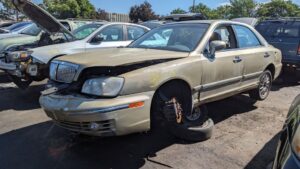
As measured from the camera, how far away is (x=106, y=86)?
341 centimetres

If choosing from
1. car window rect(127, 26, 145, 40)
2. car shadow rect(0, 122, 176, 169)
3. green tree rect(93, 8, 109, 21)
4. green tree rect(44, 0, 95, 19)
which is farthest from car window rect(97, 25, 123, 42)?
green tree rect(93, 8, 109, 21)

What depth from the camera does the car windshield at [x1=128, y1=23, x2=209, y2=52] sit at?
15.0 ft

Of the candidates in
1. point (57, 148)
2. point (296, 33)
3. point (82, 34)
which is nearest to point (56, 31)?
point (82, 34)

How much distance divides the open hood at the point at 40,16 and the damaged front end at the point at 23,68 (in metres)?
0.76

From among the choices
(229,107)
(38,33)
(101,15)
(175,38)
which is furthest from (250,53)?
(101,15)

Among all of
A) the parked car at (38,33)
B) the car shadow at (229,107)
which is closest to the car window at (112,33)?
the parked car at (38,33)

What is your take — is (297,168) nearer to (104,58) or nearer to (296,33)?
(104,58)

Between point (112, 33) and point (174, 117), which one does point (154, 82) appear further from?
point (112, 33)

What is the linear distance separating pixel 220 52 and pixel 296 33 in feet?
15.6

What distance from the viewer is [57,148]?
13.5 feet

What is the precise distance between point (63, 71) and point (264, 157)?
270 centimetres

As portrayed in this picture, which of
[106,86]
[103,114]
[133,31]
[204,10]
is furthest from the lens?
[204,10]

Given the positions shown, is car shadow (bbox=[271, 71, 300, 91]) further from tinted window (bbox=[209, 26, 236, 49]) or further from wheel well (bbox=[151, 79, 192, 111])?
wheel well (bbox=[151, 79, 192, 111])

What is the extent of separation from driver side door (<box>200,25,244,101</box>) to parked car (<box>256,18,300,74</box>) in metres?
3.78
